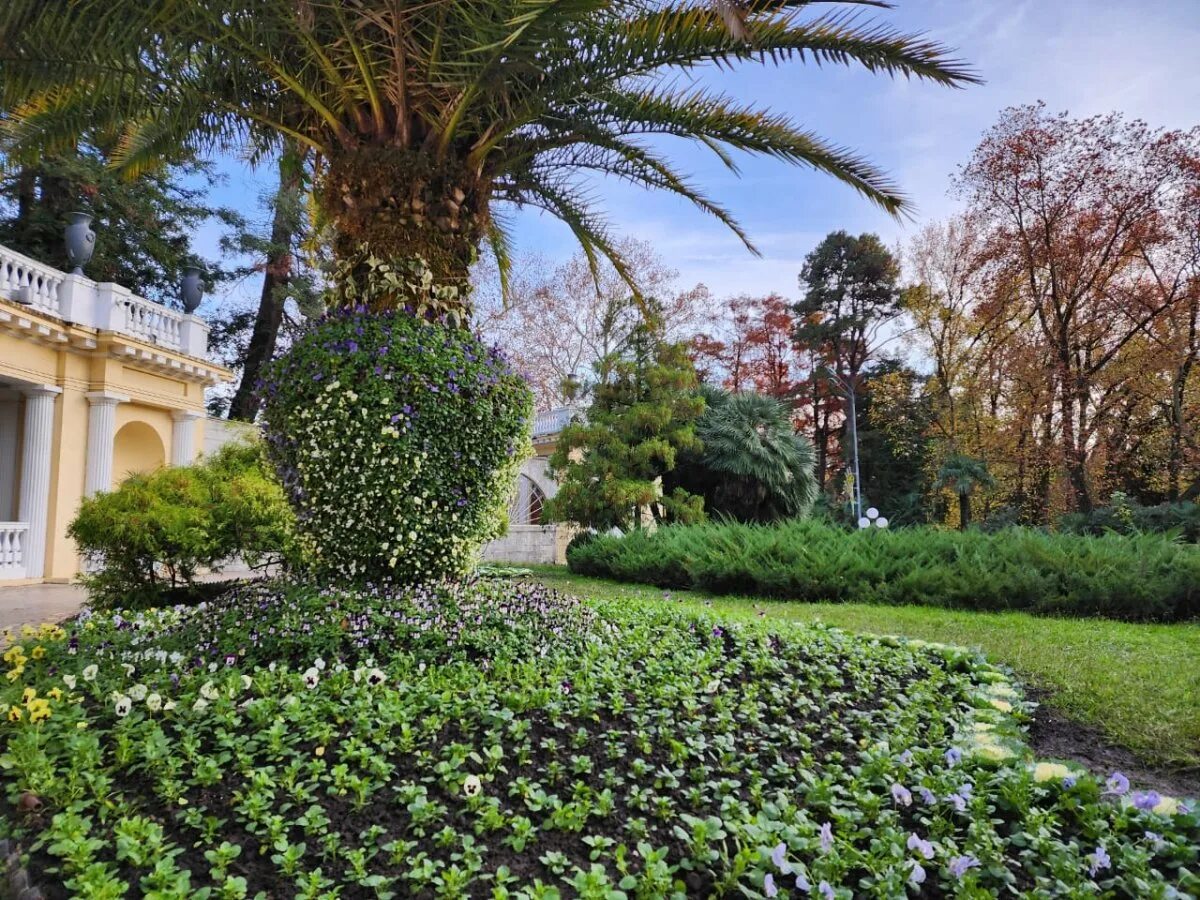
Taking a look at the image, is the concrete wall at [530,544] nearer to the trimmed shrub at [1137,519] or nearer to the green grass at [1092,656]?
the green grass at [1092,656]

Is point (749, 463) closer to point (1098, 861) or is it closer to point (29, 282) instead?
point (1098, 861)

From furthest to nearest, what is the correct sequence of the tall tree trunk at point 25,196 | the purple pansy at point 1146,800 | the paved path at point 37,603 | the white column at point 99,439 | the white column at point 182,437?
1. the tall tree trunk at point 25,196
2. the white column at point 182,437
3. the white column at point 99,439
4. the paved path at point 37,603
5. the purple pansy at point 1146,800

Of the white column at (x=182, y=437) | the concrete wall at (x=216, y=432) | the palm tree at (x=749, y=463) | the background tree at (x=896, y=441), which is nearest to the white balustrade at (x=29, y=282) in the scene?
the white column at (x=182, y=437)

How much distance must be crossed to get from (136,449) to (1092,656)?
1502cm

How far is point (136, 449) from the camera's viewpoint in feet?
43.9

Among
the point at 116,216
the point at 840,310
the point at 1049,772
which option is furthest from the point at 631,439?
the point at 840,310

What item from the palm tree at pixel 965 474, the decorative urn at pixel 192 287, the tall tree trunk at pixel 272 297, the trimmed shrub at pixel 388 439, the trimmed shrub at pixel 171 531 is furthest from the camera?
the tall tree trunk at pixel 272 297

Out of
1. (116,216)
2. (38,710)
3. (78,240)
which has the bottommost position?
(38,710)

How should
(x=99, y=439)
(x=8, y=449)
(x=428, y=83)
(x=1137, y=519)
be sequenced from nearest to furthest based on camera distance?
(x=428, y=83) → (x=1137, y=519) → (x=99, y=439) → (x=8, y=449)

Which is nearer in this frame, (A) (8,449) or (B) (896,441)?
(A) (8,449)

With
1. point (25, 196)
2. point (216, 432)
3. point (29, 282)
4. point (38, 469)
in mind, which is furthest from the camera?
point (216, 432)

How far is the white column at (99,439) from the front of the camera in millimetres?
11188

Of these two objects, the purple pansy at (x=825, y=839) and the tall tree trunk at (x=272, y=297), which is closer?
the purple pansy at (x=825, y=839)

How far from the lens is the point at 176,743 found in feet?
8.11
